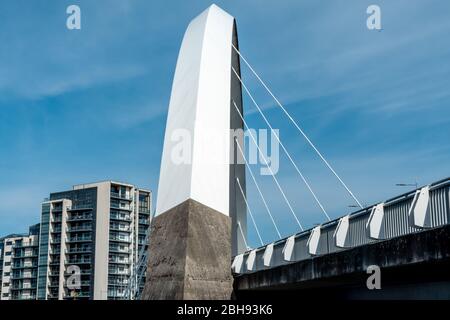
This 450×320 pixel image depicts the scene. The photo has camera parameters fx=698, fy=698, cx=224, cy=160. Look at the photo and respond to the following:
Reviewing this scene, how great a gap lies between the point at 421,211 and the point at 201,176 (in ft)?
43.4

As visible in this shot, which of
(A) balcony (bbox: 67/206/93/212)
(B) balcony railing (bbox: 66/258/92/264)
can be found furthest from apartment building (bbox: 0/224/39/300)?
(A) balcony (bbox: 67/206/93/212)

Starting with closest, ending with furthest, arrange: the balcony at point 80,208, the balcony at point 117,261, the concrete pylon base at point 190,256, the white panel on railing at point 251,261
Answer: the concrete pylon base at point 190,256
the white panel on railing at point 251,261
the balcony at point 117,261
the balcony at point 80,208

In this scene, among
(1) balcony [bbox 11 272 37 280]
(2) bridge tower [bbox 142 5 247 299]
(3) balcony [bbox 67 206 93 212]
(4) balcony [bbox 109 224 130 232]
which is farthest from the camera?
(1) balcony [bbox 11 272 37 280]

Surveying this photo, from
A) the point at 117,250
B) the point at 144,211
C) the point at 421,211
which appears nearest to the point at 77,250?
the point at 117,250

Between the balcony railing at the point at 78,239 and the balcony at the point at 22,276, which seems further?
the balcony at the point at 22,276

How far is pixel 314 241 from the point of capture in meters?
21.0

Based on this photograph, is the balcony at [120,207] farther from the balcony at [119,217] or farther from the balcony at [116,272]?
the balcony at [116,272]

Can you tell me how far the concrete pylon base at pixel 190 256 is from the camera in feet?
77.9

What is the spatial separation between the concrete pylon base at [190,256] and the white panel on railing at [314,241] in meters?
4.70

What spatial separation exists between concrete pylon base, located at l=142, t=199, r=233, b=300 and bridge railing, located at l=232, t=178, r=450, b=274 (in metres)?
1.32

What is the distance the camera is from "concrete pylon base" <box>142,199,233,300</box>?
23734 mm

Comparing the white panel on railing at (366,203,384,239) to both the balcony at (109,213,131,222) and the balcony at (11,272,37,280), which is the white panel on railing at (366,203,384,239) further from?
the balcony at (11,272,37,280)

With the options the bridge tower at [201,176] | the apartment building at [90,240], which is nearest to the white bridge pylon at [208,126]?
the bridge tower at [201,176]
